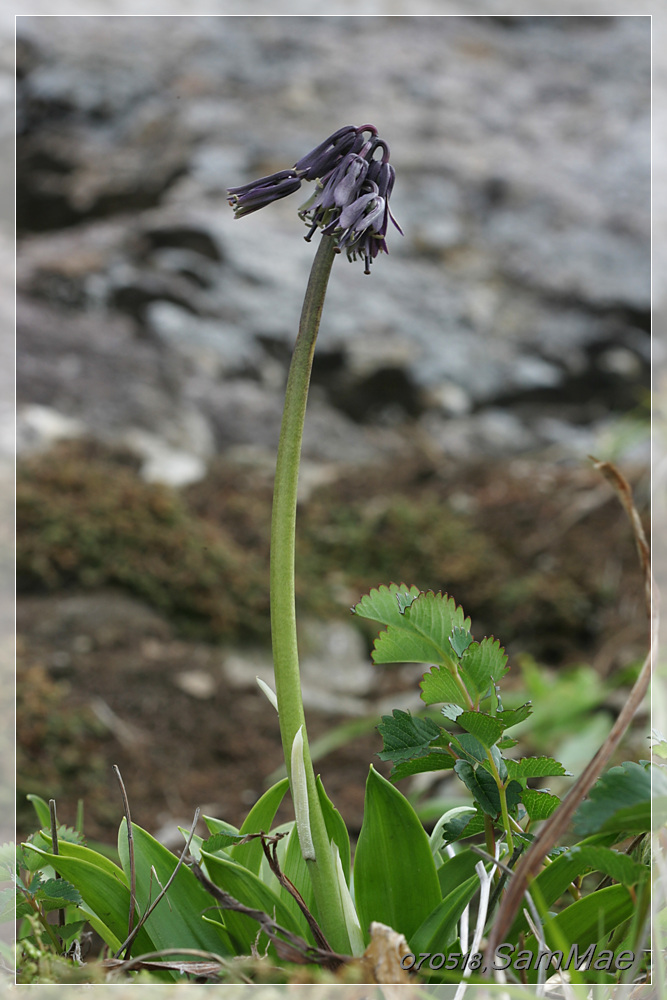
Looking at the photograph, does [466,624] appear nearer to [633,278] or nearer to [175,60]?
[633,278]

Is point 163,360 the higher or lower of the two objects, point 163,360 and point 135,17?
the lower

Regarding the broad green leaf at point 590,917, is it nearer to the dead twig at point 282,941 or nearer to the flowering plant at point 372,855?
the flowering plant at point 372,855

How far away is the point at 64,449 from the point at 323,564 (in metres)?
1.32

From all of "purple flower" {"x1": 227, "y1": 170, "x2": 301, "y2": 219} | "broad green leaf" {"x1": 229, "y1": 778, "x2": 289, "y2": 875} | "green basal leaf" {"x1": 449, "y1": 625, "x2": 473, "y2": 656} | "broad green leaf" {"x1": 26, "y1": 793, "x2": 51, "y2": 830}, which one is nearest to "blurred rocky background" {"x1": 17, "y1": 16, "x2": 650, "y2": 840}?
"broad green leaf" {"x1": 26, "y1": 793, "x2": 51, "y2": 830}

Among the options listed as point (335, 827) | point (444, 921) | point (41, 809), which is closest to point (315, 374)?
point (41, 809)

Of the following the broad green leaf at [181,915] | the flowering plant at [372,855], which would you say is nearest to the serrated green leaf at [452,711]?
the flowering plant at [372,855]

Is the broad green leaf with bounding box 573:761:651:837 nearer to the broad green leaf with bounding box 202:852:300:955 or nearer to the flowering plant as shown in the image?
the flowering plant

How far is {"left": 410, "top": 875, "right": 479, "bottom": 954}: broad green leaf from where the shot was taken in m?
0.56

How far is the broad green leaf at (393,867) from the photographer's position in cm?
63

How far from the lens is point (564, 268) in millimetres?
4719

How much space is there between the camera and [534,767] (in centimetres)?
57

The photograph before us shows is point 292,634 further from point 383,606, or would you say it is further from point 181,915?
point 181,915

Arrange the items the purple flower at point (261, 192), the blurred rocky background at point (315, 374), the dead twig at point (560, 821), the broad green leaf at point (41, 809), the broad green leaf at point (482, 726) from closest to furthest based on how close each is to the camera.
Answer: the dead twig at point (560, 821), the broad green leaf at point (482, 726), the purple flower at point (261, 192), the broad green leaf at point (41, 809), the blurred rocky background at point (315, 374)

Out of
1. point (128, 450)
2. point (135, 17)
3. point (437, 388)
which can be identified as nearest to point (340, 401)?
point (437, 388)
